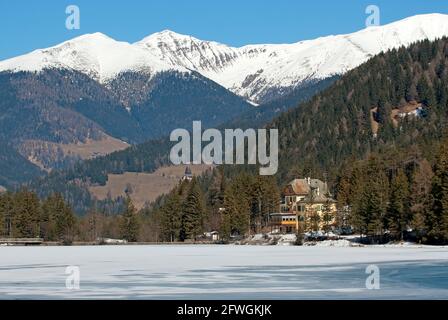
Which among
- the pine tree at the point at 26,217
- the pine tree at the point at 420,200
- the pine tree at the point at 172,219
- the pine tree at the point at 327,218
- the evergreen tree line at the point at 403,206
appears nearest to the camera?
the evergreen tree line at the point at 403,206

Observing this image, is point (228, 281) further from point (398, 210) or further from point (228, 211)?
point (228, 211)

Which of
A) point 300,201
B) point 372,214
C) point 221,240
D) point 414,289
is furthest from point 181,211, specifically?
point 414,289

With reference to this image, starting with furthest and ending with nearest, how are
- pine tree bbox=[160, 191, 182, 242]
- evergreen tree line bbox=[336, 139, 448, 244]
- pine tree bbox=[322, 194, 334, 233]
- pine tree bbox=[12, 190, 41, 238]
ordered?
1. pine tree bbox=[12, 190, 41, 238]
2. pine tree bbox=[160, 191, 182, 242]
3. pine tree bbox=[322, 194, 334, 233]
4. evergreen tree line bbox=[336, 139, 448, 244]

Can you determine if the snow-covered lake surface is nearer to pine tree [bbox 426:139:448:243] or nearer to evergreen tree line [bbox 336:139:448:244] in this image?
pine tree [bbox 426:139:448:243]

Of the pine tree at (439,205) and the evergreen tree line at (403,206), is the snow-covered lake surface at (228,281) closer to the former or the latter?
the pine tree at (439,205)

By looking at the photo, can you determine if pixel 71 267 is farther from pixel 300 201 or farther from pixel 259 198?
pixel 300 201

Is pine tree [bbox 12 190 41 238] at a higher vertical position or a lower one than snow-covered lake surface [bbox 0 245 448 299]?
higher

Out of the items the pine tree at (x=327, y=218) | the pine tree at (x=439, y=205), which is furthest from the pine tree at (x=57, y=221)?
the pine tree at (x=439, y=205)

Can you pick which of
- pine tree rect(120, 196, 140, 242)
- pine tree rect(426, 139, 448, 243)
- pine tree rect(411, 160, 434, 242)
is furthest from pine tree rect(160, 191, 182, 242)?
pine tree rect(426, 139, 448, 243)

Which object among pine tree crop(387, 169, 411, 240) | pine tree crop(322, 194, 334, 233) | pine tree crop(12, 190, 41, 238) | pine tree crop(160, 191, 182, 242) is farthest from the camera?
pine tree crop(12, 190, 41, 238)

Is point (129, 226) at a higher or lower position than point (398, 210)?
lower

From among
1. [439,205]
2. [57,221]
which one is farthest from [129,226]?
[439,205]

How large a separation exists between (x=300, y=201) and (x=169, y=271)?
128 metres
